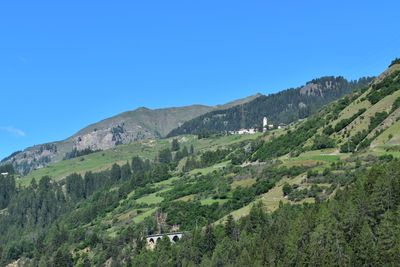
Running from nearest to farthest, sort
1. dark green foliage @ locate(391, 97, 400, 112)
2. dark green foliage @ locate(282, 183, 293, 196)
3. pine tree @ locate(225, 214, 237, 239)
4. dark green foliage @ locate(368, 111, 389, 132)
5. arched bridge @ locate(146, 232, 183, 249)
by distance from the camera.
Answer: pine tree @ locate(225, 214, 237, 239) → dark green foliage @ locate(282, 183, 293, 196) → arched bridge @ locate(146, 232, 183, 249) → dark green foliage @ locate(368, 111, 389, 132) → dark green foliage @ locate(391, 97, 400, 112)

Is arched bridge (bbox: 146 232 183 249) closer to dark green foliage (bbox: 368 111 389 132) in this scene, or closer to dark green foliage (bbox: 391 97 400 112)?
dark green foliage (bbox: 368 111 389 132)

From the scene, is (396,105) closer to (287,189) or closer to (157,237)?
(287,189)

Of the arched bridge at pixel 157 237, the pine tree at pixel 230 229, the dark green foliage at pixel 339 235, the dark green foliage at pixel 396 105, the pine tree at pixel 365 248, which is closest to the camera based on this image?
the pine tree at pixel 365 248

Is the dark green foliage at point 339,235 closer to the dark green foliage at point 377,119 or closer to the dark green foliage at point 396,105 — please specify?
the dark green foliage at point 377,119

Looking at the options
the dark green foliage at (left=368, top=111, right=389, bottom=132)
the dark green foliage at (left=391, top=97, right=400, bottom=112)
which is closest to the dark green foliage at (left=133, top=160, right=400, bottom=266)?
the dark green foliage at (left=368, top=111, right=389, bottom=132)

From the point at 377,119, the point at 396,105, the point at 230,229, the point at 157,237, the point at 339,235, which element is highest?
the point at 396,105

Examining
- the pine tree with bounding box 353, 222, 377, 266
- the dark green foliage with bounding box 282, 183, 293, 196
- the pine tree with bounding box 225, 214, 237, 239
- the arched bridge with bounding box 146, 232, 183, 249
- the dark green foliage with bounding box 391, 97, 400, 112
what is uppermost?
the dark green foliage with bounding box 391, 97, 400, 112

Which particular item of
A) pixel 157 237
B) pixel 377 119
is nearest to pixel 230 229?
pixel 157 237

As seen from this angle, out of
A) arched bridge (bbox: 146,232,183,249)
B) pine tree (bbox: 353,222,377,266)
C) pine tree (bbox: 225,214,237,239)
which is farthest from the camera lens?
arched bridge (bbox: 146,232,183,249)

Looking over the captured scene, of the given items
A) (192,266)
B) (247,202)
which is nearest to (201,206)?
(247,202)

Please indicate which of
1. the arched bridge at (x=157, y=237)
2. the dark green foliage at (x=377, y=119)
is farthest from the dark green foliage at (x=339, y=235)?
the dark green foliage at (x=377, y=119)

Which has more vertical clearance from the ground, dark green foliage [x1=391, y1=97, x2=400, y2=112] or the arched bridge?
dark green foliage [x1=391, y1=97, x2=400, y2=112]

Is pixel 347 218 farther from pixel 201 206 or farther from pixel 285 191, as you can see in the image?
pixel 201 206

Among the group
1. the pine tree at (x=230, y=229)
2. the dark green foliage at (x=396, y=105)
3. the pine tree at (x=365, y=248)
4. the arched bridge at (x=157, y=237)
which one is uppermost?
the dark green foliage at (x=396, y=105)
